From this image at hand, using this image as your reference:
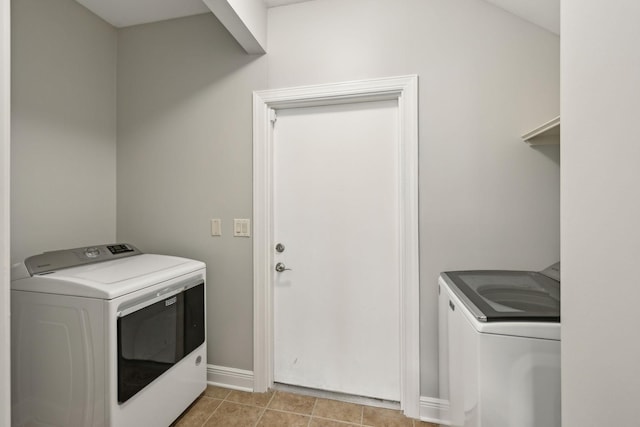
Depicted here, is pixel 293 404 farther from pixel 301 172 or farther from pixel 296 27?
pixel 296 27

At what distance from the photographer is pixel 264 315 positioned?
1912 mm

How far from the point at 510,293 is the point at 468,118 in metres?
0.97

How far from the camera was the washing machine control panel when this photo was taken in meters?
1.39

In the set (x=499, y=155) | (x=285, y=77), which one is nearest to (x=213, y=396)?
(x=285, y=77)

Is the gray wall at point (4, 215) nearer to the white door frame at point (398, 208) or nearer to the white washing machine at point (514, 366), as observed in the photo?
the white door frame at point (398, 208)

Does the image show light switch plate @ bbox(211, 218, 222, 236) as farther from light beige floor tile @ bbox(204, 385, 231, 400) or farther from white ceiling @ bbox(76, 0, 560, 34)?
white ceiling @ bbox(76, 0, 560, 34)

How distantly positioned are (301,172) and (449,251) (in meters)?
1.05

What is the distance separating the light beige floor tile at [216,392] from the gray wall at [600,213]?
75.0 inches

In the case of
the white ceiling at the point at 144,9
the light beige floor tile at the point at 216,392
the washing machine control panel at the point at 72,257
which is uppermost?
the white ceiling at the point at 144,9

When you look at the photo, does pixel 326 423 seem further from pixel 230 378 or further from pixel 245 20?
pixel 245 20

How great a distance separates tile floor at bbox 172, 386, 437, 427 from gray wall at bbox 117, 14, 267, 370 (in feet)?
0.75

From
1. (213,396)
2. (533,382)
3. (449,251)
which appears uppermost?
(449,251)

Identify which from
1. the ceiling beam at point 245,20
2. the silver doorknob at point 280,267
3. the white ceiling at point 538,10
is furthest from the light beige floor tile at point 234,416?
the white ceiling at point 538,10

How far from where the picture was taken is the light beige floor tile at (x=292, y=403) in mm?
1768
